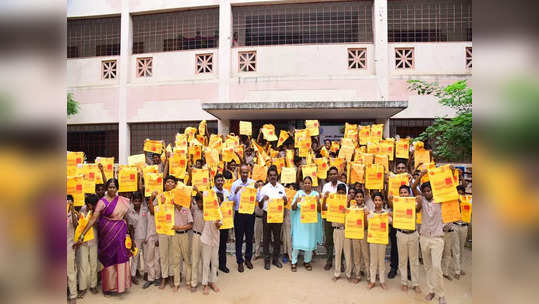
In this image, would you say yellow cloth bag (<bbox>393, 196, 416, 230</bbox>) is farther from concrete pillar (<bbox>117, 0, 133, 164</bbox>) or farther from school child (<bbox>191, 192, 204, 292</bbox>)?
concrete pillar (<bbox>117, 0, 133, 164</bbox>)

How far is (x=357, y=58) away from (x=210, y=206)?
808 cm

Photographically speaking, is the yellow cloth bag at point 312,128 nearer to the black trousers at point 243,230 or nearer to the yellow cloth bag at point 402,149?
the yellow cloth bag at point 402,149

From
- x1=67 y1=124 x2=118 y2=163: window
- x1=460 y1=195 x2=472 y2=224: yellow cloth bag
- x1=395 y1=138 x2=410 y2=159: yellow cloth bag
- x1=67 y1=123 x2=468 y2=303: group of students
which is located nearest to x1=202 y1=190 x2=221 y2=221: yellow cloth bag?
x1=67 y1=123 x2=468 y2=303: group of students

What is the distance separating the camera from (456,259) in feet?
17.5

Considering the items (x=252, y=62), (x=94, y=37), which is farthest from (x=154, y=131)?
(x=94, y=37)

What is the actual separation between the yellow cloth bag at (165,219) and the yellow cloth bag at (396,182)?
10.9ft

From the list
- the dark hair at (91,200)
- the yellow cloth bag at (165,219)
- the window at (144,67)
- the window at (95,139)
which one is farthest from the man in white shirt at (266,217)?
the window at (95,139)

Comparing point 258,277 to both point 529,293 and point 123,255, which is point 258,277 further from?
point 529,293

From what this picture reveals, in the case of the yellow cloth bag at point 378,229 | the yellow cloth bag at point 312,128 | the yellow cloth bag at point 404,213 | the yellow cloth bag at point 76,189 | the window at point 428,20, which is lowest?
the yellow cloth bag at point 378,229

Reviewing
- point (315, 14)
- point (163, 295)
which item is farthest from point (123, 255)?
point (315, 14)

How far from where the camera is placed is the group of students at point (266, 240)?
15.2 ft

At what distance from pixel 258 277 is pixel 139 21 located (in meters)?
10.8

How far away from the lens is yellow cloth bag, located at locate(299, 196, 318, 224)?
536 centimetres

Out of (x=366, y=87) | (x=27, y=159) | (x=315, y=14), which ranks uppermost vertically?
(x=315, y=14)
